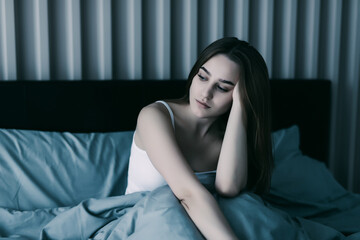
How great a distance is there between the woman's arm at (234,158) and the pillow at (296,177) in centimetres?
37

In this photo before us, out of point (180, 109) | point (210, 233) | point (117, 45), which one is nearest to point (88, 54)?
point (117, 45)

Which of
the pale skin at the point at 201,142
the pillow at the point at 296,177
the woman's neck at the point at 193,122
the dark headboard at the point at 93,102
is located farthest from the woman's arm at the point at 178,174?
the pillow at the point at 296,177

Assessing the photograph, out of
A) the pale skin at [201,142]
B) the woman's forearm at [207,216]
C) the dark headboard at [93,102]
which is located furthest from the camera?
the dark headboard at [93,102]

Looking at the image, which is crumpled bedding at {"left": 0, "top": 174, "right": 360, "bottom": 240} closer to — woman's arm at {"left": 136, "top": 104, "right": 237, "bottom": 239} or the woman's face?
woman's arm at {"left": 136, "top": 104, "right": 237, "bottom": 239}

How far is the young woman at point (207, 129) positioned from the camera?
130 cm

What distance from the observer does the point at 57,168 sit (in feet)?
5.03

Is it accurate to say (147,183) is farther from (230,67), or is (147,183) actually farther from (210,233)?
(230,67)

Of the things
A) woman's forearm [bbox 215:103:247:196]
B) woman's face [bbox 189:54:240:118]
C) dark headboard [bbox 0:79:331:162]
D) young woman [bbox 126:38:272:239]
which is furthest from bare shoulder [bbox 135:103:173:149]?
dark headboard [bbox 0:79:331:162]

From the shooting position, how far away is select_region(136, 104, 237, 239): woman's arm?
1.14 meters

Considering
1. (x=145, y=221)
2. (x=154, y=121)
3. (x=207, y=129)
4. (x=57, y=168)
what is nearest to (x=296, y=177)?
(x=207, y=129)

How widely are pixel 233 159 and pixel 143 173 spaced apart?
31 cm

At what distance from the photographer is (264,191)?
1.54m

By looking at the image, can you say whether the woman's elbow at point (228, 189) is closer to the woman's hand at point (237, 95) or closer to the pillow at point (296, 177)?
the woman's hand at point (237, 95)

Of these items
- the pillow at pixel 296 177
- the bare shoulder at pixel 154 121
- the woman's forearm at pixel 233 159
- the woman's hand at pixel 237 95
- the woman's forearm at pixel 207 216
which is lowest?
the pillow at pixel 296 177
